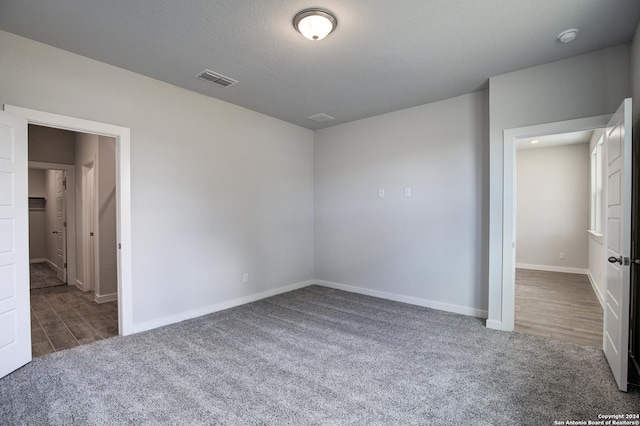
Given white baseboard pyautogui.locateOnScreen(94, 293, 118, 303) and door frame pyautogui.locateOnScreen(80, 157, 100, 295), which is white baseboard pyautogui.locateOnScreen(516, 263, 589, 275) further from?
door frame pyautogui.locateOnScreen(80, 157, 100, 295)

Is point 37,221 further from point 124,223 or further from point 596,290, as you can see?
point 596,290

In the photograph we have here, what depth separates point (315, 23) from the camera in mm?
2289

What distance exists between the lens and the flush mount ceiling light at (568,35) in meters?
2.49

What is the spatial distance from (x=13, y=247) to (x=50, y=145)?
135 inches

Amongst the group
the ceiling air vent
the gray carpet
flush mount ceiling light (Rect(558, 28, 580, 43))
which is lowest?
the gray carpet

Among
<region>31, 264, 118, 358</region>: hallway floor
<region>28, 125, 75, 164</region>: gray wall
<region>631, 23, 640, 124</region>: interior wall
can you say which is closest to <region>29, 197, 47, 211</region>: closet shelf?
<region>28, 125, 75, 164</region>: gray wall

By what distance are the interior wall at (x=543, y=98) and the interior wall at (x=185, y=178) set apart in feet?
9.64

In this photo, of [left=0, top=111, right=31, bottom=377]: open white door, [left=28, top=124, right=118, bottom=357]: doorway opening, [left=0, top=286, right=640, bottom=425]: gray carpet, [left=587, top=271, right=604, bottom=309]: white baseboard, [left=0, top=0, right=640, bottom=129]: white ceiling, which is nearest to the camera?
[left=0, top=286, right=640, bottom=425]: gray carpet

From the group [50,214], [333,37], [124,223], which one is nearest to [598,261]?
[333,37]

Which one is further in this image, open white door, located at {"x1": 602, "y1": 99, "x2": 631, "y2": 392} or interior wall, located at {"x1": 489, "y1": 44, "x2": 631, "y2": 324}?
interior wall, located at {"x1": 489, "y1": 44, "x2": 631, "y2": 324}

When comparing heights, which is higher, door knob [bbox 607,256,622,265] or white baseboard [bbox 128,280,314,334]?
door knob [bbox 607,256,622,265]

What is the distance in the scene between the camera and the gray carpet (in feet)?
6.25

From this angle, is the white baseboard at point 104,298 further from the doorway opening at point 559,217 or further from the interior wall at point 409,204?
the doorway opening at point 559,217

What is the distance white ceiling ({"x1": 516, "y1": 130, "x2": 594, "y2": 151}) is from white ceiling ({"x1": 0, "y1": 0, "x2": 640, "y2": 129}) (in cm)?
336
